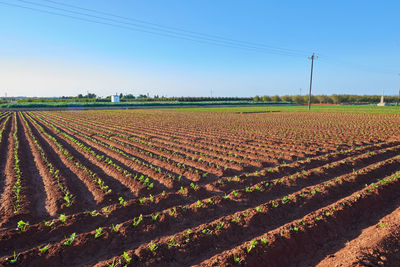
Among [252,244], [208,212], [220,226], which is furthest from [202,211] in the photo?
[252,244]

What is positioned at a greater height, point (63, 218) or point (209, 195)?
point (63, 218)

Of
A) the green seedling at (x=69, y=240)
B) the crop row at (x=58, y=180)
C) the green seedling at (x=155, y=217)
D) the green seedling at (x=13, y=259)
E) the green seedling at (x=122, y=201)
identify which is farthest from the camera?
the crop row at (x=58, y=180)

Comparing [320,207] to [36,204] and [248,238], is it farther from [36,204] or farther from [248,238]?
[36,204]

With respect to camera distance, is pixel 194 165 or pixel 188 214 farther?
pixel 194 165

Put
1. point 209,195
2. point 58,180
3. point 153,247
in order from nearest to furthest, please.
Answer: point 153,247 → point 209,195 → point 58,180

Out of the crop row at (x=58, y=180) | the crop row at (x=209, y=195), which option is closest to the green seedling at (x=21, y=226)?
the crop row at (x=209, y=195)

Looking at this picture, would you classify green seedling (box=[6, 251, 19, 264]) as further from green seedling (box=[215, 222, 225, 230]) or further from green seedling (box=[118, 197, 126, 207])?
green seedling (box=[215, 222, 225, 230])

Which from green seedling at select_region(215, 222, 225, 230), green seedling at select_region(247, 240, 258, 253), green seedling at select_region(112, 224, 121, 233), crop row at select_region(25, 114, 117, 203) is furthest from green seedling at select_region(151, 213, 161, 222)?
green seedling at select_region(247, 240, 258, 253)

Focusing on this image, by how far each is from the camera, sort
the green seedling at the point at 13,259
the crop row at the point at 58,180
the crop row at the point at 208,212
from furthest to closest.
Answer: the crop row at the point at 58,180 < the crop row at the point at 208,212 < the green seedling at the point at 13,259

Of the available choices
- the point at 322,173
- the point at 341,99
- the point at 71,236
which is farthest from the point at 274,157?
the point at 341,99

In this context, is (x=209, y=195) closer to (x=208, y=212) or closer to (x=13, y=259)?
(x=208, y=212)

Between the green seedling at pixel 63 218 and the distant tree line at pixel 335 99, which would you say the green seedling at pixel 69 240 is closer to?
the green seedling at pixel 63 218

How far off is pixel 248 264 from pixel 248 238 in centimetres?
88

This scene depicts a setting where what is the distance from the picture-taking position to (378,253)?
4.30 m
